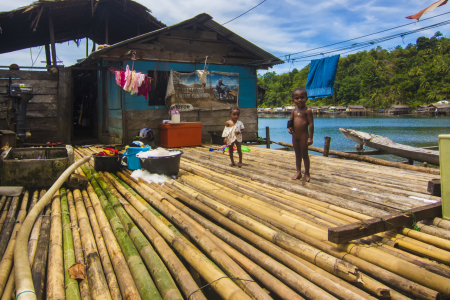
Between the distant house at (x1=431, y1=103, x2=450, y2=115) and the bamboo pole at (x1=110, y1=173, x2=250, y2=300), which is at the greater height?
the distant house at (x1=431, y1=103, x2=450, y2=115)

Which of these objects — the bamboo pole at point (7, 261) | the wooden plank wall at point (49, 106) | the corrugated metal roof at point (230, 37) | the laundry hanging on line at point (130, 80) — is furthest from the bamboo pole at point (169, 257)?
the wooden plank wall at point (49, 106)

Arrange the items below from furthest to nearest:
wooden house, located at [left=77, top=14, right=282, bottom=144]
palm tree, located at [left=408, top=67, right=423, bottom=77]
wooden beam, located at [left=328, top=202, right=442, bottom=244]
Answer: palm tree, located at [left=408, top=67, right=423, bottom=77]
wooden house, located at [left=77, top=14, right=282, bottom=144]
wooden beam, located at [left=328, top=202, right=442, bottom=244]

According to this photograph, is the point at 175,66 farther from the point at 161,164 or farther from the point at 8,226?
the point at 8,226

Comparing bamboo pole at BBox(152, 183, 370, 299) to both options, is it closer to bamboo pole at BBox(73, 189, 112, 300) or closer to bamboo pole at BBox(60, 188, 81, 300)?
bamboo pole at BBox(73, 189, 112, 300)

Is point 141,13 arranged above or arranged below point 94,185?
above

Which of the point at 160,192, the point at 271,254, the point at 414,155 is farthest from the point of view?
the point at 414,155

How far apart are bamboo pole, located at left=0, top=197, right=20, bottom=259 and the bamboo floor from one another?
1 centimetres

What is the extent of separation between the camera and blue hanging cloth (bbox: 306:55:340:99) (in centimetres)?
1105

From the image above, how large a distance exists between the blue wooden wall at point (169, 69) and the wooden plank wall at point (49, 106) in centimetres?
156

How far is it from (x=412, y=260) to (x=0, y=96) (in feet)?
39.7

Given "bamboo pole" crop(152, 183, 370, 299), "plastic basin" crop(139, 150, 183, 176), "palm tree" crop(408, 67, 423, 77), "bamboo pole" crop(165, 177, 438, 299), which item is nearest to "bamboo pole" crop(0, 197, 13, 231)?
"plastic basin" crop(139, 150, 183, 176)

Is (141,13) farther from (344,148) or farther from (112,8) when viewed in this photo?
(344,148)

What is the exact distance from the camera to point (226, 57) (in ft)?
39.0

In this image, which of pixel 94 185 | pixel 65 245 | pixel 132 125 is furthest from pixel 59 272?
pixel 132 125
